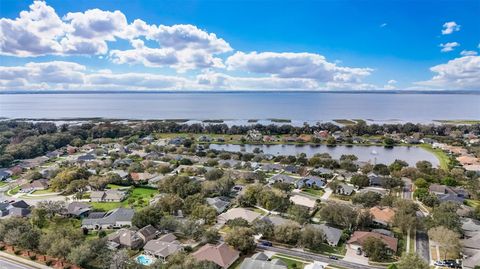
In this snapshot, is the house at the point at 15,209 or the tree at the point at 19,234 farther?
the house at the point at 15,209

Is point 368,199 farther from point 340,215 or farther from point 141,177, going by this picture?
point 141,177

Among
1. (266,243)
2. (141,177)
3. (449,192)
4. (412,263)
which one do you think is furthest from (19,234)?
(449,192)

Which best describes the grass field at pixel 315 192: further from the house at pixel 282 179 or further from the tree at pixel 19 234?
the tree at pixel 19 234

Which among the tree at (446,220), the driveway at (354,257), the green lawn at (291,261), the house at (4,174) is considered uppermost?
the tree at (446,220)

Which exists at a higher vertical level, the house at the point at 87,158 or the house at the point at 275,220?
the house at the point at 87,158

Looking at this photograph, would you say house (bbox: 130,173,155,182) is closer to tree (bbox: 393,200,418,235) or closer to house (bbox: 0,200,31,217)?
house (bbox: 0,200,31,217)

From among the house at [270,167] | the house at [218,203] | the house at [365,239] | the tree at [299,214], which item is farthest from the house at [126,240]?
the house at [270,167]

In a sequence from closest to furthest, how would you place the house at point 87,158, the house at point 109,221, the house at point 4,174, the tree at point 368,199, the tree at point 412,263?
the tree at point 412,263 → the house at point 109,221 → the tree at point 368,199 → the house at point 4,174 → the house at point 87,158
